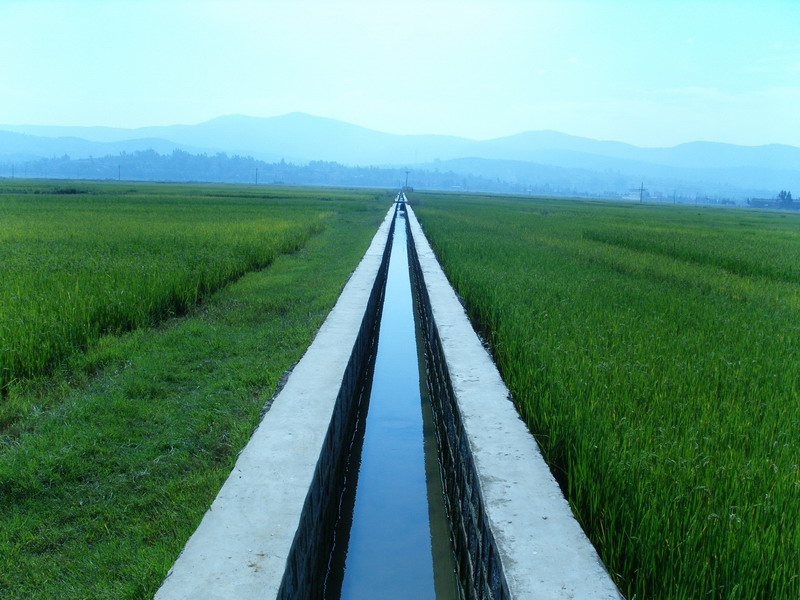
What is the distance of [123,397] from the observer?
380 centimetres

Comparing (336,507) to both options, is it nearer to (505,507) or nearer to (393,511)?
(393,511)

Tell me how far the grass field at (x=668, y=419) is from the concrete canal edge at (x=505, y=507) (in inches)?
5.4

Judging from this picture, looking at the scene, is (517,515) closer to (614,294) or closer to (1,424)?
(1,424)

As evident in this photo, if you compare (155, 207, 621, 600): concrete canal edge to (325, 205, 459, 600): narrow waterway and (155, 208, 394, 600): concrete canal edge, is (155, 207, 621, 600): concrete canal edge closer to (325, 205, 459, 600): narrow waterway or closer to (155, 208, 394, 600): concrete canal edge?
(155, 208, 394, 600): concrete canal edge

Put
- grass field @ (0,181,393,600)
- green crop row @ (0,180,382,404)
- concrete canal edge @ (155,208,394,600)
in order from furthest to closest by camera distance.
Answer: green crop row @ (0,180,382,404) → grass field @ (0,181,393,600) → concrete canal edge @ (155,208,394,600)

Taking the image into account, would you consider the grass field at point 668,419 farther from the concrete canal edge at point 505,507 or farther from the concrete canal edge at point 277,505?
the concrete canal edge at point 277,505

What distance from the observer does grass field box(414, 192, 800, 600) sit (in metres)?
1.89

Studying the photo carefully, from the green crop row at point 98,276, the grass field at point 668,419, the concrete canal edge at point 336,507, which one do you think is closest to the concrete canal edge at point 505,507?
the concrete canal edge at point 336,507

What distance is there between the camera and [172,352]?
4.84 metres

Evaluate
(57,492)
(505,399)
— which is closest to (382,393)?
(505,399)

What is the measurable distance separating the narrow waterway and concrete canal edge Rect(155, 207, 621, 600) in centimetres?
13

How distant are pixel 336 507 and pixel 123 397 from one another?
1505 millimetres

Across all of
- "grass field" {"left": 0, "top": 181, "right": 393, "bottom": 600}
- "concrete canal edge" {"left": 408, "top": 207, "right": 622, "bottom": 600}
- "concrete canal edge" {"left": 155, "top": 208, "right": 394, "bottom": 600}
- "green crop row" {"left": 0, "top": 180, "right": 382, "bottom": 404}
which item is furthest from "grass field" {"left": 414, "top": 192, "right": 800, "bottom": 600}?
"green crop row" {"left": 0, "top": 180, "right": 382, "bottom": 404}

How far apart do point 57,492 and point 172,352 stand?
218 cm
